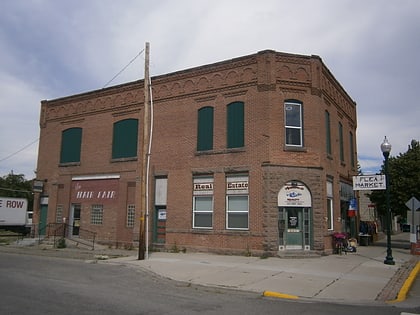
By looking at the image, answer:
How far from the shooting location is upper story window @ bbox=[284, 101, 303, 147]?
19.3 m

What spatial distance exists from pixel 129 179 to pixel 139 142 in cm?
215

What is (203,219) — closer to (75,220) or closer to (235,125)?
(235,125)

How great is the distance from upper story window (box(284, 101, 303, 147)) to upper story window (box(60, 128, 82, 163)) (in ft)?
43.9

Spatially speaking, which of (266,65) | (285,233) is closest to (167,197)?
(285,233)

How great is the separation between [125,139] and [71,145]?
4706mm

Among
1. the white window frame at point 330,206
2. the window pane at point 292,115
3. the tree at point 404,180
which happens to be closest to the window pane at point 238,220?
the white window frame at point 330,206

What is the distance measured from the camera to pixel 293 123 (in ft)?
63.7

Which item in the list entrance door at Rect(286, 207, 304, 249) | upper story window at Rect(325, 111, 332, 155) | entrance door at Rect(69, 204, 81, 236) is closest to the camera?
entrance door at Rect(286, 207, 304, 249)

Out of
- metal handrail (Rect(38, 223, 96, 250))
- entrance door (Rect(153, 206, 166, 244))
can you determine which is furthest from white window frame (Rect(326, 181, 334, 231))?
metal handrail (Rect(38, 223, 96, 250))

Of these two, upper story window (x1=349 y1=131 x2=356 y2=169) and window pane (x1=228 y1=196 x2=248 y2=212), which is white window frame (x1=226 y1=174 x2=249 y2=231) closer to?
window pane (x1=228 y1=196 x2=248 y2=212)

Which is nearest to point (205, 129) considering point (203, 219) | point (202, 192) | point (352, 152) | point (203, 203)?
point (202, 192)

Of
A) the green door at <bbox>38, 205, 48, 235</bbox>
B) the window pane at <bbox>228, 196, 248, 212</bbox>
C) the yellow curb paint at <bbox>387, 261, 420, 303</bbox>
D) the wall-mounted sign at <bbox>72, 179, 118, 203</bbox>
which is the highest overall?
the wall-mounted sign at <bbox>72, 179, 118, 203</bbox>

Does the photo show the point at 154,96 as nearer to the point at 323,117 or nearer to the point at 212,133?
the point at 212,133

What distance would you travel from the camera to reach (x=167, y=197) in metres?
21.2
